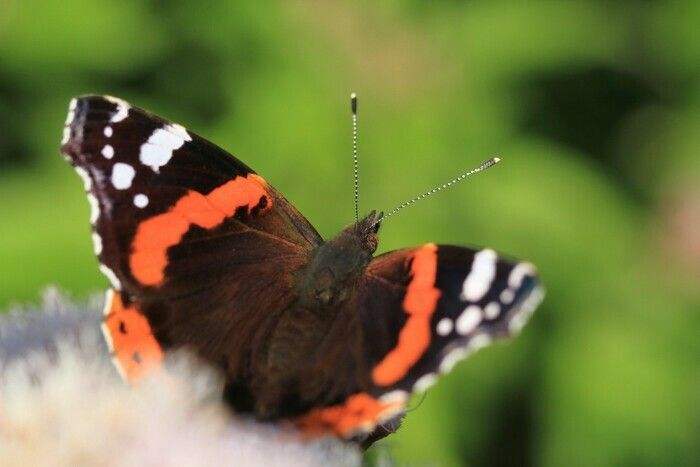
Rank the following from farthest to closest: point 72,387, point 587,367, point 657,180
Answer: point 657,180, point 587,367, point 72,387

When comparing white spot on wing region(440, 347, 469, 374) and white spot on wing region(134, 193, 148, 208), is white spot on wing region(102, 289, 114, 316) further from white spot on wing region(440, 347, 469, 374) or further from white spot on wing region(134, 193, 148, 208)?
white spot on wing region(440, 347, 469, 374)

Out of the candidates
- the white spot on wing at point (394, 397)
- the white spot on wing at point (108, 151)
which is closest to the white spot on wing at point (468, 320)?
the white spot on wing at point (394, 397)

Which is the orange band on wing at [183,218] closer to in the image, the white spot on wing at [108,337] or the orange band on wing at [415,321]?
the white spot on wing at [108,337]

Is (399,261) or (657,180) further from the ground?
(399,261)

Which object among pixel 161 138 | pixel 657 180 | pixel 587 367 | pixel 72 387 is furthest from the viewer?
pixel 657 180

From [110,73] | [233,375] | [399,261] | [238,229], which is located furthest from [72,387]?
[110,73]

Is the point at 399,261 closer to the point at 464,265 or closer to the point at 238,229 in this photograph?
the point at 464,265

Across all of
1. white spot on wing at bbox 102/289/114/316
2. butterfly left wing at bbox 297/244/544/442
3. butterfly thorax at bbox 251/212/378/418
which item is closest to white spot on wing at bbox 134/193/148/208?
white spot on wing at bbox 102/289/114/316
